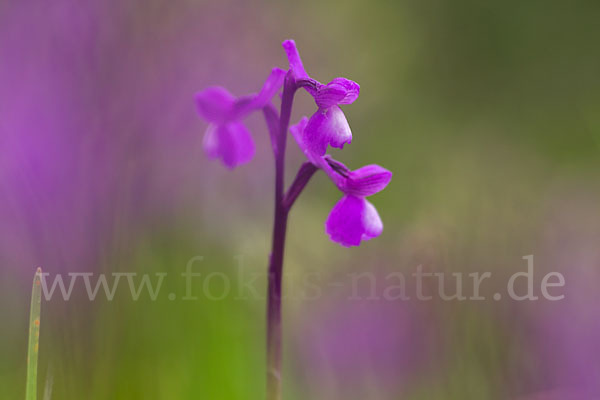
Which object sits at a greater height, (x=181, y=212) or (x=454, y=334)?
(x=181, y=212)

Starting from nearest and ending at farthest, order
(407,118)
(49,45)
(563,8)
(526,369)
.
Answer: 1. (526,369)
2. (49,45)
3. (407,118)
4. (563,8)

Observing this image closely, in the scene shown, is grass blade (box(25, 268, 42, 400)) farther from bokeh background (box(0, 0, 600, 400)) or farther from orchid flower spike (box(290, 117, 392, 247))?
orchid flower spike (box(290, 117, 392, 247))

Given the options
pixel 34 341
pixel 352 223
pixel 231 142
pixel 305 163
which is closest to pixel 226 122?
pixel 231 142

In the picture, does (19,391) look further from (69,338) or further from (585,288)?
(585,288)

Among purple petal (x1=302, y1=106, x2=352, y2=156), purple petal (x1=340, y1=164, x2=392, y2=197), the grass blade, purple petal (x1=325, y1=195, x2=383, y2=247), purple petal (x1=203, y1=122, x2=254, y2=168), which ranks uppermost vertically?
purple petal (x1=203, y1=122, x2=254, y2=168)

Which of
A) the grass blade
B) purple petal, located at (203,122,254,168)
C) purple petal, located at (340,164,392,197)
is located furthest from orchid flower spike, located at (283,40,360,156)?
the grass blade

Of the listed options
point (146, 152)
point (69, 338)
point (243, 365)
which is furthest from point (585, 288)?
point (69, 338)

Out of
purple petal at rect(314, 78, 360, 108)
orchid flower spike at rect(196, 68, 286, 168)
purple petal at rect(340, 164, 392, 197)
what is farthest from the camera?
orchid flower spike at rect(196, 68, 286, 168)
